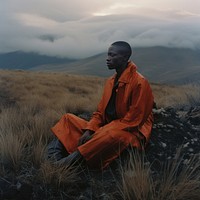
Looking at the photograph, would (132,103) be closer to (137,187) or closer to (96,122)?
(96,122)

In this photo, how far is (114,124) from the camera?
5047mm

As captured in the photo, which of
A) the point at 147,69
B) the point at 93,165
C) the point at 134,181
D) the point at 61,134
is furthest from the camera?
the point at 147,69

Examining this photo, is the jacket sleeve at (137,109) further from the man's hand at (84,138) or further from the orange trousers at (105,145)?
the man's hand at (84,138)

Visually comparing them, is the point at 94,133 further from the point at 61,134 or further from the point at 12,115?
the point at 12,115

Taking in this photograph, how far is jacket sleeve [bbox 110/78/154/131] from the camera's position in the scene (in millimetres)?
5008

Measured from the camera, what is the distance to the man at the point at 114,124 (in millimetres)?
4863

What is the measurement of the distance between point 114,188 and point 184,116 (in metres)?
3.05

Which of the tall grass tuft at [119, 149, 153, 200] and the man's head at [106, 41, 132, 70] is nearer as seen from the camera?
the tall grass tuft at [119, 149, 153, 200]

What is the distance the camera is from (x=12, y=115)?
729 centimetres

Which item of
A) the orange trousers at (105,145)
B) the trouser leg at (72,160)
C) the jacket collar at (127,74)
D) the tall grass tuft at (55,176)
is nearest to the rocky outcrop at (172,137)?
the orange trousers at (105,145)

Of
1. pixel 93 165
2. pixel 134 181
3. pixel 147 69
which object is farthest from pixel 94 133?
pixel 147 69

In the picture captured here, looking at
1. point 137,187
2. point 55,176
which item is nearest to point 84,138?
point 55,176

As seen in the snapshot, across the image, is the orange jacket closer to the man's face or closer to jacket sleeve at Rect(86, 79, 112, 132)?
jacket sleeve at Rect(86, 79, 112, 132)

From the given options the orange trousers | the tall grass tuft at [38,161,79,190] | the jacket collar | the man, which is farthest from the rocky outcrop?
the tall grass tuft at [38,161,79,190]
